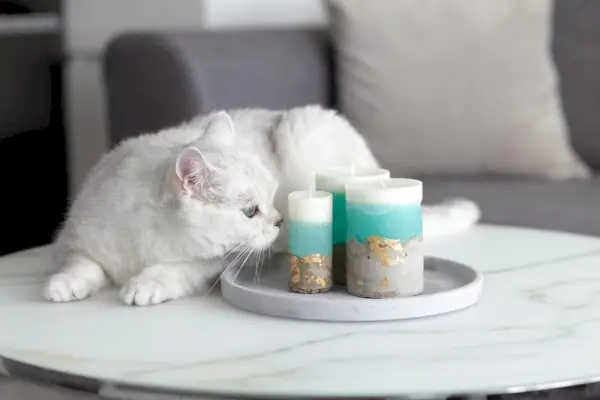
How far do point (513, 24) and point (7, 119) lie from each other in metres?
1.40

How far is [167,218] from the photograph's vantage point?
45.2 inches

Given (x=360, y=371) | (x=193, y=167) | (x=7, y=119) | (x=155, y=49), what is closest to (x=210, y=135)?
(x=193, y=167)

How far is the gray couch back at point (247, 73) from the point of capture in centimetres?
184

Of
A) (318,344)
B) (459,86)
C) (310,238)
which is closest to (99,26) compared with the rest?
(459,86)

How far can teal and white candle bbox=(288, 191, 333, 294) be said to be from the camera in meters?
1.05

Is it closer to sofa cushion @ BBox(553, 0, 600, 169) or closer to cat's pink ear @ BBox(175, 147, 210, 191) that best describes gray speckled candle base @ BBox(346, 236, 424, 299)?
cat's pink ear @ BBox(175, 147, 210, 191)

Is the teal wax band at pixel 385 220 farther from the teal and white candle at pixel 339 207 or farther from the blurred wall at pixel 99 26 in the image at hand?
the blurred wall at pixel 99 26

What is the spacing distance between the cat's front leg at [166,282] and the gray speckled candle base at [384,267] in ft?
0.74

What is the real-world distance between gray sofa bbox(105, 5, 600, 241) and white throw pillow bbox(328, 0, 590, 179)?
83 millimetres

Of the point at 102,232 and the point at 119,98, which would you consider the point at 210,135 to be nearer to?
the point at 102,232

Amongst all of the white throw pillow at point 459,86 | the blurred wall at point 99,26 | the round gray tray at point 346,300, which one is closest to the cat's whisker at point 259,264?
the round gray tray at point 346,300

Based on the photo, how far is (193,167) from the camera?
3.59ft

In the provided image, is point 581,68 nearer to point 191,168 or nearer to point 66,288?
point 191,168

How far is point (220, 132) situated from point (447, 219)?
16.7 inches
